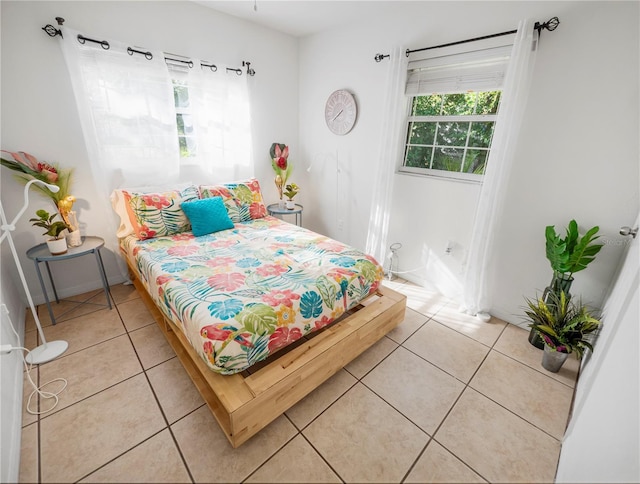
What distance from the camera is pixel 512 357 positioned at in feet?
6.68

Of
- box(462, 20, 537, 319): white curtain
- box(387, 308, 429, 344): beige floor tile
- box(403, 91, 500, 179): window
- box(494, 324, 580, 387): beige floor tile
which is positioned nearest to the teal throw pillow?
box(387, 308, 429, 344): beige floor tile

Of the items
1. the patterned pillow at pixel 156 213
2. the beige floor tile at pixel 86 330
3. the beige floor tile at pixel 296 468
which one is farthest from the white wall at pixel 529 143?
the beige floor tile at pixel 86 330

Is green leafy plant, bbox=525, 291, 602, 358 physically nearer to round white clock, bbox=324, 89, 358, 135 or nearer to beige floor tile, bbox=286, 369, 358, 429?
beige floor tile, bbox=286, 369, 358, 429

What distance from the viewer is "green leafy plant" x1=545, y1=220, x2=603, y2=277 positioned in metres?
1.77

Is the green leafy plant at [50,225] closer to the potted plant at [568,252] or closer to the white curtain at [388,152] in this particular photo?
the white curtain at [388,152]

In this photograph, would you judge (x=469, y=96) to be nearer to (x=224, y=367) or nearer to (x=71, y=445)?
(x=224, y=367)

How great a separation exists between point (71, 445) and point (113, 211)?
6.16 ft

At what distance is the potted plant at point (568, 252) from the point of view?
5.81 ft

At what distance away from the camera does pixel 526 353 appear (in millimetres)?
2074

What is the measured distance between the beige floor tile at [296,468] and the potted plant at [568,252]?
182cm

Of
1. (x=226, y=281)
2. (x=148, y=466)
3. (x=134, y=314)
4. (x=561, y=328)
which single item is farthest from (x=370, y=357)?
(x=134, y=314)

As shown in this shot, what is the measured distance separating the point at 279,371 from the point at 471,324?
5.61 ft

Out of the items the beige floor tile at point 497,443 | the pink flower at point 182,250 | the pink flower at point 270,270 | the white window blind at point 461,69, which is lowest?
the beige floor tile at point 497,443

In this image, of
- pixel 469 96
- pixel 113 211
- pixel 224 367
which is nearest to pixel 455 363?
pixel 224 367
